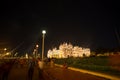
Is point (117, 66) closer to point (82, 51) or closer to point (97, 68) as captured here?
point (97, 68)

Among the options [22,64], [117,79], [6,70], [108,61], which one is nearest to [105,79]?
[117,79]

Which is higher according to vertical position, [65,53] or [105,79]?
[65,53]

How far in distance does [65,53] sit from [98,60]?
132820 millimetres

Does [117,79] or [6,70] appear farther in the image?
[117,79]

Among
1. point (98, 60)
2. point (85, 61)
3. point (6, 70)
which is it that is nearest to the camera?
point (6, 70)

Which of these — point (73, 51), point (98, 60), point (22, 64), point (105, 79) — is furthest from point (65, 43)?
point (105, 79)

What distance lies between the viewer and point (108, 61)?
26.6 m

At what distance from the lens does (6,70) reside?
540 inches

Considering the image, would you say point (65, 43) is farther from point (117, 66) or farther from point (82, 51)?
point (117, 66)

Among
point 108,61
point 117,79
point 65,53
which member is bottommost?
point 117,79

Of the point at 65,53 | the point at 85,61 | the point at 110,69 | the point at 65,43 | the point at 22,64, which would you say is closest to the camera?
the point at 110,69

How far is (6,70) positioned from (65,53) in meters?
149

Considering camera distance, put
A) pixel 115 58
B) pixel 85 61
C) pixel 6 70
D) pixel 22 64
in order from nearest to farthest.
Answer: pixel 6 70, pixel 115 58, pixel 85 61, pixel 22 64

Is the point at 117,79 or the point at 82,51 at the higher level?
the point at 82,51
